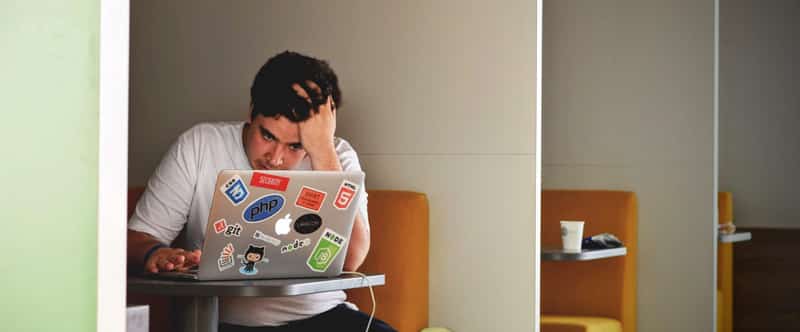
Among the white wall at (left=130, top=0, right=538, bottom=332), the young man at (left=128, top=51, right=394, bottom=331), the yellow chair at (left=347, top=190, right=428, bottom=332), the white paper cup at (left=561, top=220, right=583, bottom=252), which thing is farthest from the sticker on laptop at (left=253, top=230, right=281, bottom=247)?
the white paper cup at (left=561, top=220, right=583, bottom=252)

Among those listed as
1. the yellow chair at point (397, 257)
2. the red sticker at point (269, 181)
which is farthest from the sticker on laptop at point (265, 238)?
the yellow chair at point (397, 257)

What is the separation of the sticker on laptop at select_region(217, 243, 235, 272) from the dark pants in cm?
60

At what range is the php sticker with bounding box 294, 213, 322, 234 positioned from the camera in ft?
6.97

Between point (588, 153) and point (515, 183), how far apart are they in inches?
71.8

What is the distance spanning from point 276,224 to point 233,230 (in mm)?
93

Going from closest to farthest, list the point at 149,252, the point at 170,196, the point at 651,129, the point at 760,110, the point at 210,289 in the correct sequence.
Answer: the point at 210,289 → the point at 149,252 → the point at 170,196 → the point at 651,129 → the point at 760,110

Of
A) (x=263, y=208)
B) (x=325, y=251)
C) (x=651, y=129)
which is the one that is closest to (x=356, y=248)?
(x=325, y=251)

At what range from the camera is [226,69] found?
353 cm

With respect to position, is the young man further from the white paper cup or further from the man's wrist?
the white paper cup

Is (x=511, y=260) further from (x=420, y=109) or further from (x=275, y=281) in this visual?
(x=275, y=281)

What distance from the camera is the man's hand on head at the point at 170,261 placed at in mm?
2195

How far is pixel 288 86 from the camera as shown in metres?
2.83

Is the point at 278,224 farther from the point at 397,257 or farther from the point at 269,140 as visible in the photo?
the point at 397,257

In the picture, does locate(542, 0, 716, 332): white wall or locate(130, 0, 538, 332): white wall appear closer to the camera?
locate(130, 0, 538, 332): white wall
